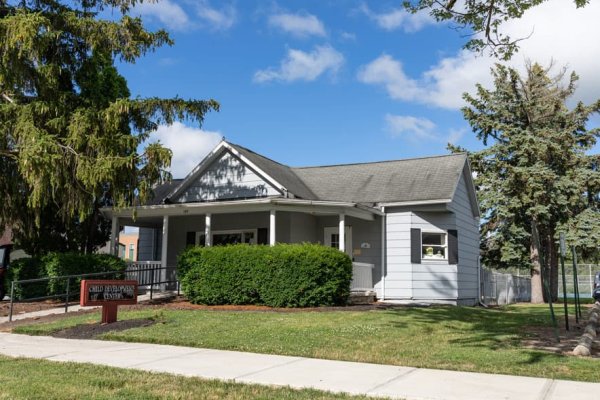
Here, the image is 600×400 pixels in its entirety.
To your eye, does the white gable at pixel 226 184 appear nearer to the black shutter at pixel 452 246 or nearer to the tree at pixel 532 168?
the black shutter at pixel 452 246

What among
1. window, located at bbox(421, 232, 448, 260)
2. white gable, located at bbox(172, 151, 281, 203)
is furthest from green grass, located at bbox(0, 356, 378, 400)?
window, located at bbox(421, 232, 448, 260)

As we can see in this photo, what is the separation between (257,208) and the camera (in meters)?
16.6

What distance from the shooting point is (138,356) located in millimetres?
7863

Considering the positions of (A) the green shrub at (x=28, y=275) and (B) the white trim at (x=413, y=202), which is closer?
(A) the green shrub at (x=28, y=275)

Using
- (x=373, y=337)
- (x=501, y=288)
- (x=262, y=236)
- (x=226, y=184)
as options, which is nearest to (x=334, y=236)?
(x=262, y=236)

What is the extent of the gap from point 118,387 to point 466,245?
16805 mm

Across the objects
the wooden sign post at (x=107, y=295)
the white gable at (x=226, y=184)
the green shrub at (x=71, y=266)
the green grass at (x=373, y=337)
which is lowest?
→ the green grass at (x=373, y=337)

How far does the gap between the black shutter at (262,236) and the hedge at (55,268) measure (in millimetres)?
4559

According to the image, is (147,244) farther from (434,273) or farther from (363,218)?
(434,273)

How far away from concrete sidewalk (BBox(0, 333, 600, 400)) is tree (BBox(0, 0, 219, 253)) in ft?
23.6

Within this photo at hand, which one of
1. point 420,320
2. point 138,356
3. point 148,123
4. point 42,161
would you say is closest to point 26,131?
point 42,161

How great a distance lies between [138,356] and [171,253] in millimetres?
13322

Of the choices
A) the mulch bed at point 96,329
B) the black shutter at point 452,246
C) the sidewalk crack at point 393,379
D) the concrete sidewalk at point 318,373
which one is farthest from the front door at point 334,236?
the sidewalk crack at point 393,379

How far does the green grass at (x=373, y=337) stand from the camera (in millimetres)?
7344
